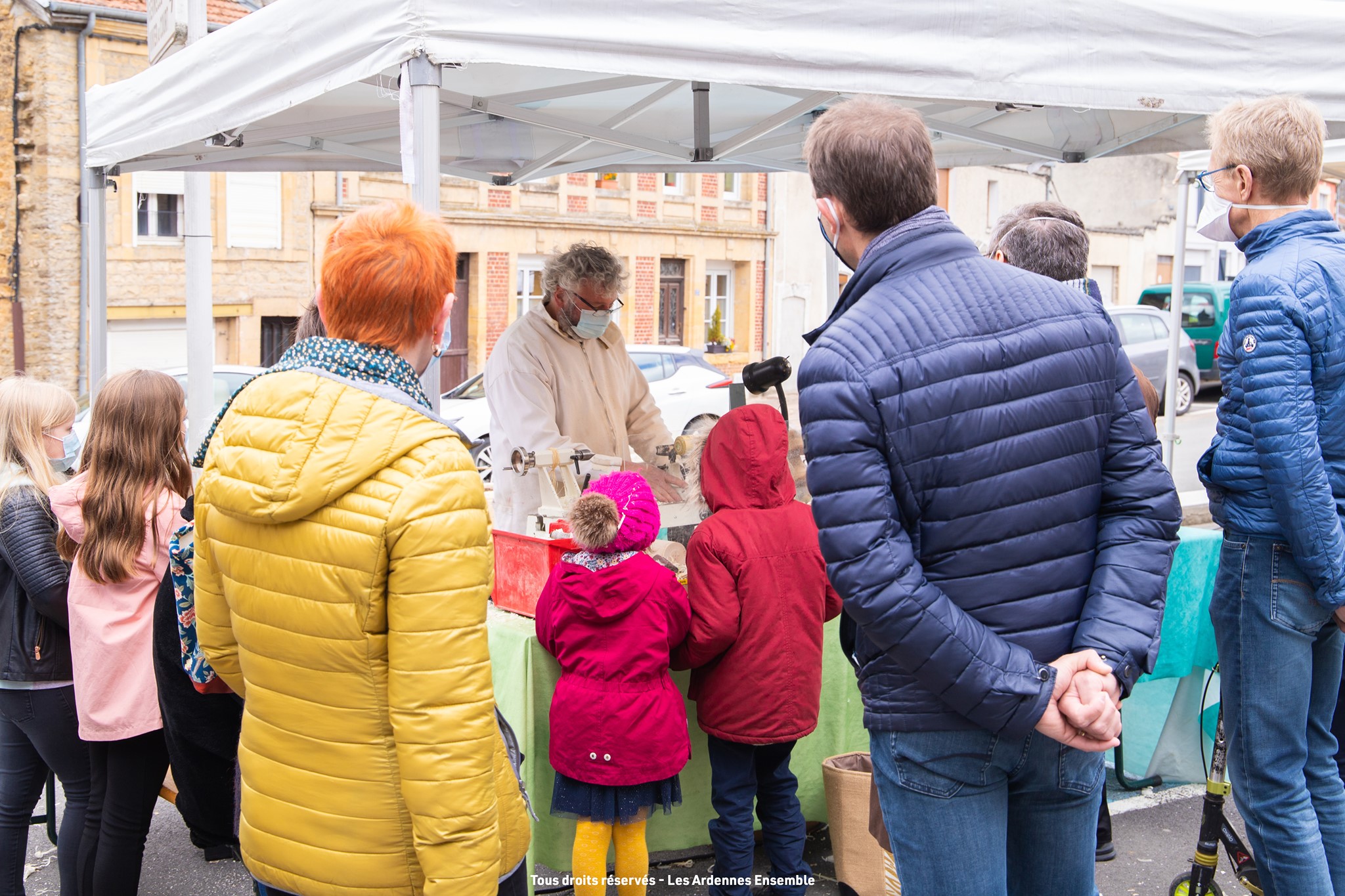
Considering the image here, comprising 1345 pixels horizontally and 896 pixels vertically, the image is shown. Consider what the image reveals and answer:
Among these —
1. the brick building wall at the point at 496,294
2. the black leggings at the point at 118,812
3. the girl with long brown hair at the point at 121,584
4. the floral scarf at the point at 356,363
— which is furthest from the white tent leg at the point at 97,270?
the brick building wall at the point at 496,294

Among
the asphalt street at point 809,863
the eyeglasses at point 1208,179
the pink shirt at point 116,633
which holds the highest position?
the eyeglasses at point 1208,179

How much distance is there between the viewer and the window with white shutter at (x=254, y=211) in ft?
66.5

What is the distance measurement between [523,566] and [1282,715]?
6.58 ft

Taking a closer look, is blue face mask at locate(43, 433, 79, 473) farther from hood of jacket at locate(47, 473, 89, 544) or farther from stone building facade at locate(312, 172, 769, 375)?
stone building facade at locate(312, 172, 769, 375)

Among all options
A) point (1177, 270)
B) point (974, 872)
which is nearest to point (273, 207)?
point (1177, 270)

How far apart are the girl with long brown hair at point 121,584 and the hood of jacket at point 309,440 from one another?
123 cm

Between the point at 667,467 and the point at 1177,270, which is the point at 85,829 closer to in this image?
the point at 667,467

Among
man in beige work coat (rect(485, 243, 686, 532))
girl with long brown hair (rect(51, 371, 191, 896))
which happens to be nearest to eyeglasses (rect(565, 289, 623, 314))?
man in beige work coat (rect(485, 243, 686, 532))

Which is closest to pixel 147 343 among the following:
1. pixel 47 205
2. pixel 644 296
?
pixel 47 205

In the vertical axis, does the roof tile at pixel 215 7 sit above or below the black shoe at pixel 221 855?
above

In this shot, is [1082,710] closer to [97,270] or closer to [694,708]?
[694,708]

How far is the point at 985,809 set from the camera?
1764 millimetres

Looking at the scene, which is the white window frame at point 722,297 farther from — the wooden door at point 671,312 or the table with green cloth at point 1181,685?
the table with green cloth at point 1181,685

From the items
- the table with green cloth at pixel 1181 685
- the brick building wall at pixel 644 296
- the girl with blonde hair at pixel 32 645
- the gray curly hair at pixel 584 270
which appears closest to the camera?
the girl with blonde hair at pixel 32 645
